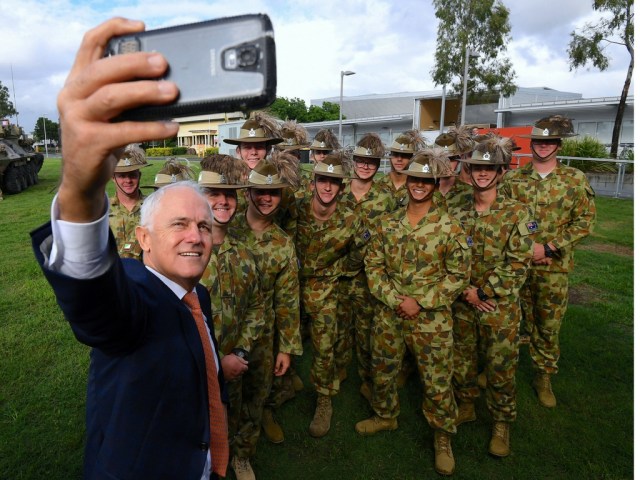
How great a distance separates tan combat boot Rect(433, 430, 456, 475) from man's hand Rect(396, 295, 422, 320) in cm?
93

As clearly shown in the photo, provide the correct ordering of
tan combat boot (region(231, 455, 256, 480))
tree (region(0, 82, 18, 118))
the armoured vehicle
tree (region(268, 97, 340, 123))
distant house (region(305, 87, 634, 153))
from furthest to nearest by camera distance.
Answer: tree (region(268, 97, 340, 123)) → tree (region(0, 82, 18, 118)) → distant house (region(305, 87, 634, 153)) → the armoured vehicle → tan combat boot (region(231, 455, 256, 480))

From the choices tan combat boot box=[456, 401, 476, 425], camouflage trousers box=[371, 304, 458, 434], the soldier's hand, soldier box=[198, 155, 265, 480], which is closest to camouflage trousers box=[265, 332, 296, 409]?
the soldier's hand

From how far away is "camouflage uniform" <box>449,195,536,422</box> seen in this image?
3750mm

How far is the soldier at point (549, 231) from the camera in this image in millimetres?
4469

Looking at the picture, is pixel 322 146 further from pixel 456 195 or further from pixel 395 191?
pixel 456 195

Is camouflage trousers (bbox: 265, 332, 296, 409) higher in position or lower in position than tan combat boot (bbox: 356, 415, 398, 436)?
higher

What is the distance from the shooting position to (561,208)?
4.61 meters

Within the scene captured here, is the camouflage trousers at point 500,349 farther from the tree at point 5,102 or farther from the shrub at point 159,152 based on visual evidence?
the tree at point 5,102

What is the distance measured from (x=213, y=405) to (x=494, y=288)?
2677 mm

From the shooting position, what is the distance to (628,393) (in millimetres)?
4480

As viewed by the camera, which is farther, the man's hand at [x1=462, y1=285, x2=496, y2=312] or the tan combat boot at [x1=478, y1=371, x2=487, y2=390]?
the tan combat boot at [x1=478, y1=371, x2=487, y2=390]

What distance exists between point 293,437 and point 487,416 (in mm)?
1708

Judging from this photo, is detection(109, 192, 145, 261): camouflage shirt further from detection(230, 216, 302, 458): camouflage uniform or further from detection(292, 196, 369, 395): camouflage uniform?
detection(292, 196, 369, 395): camouflage uniform

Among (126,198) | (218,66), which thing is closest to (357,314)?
(126,198)
